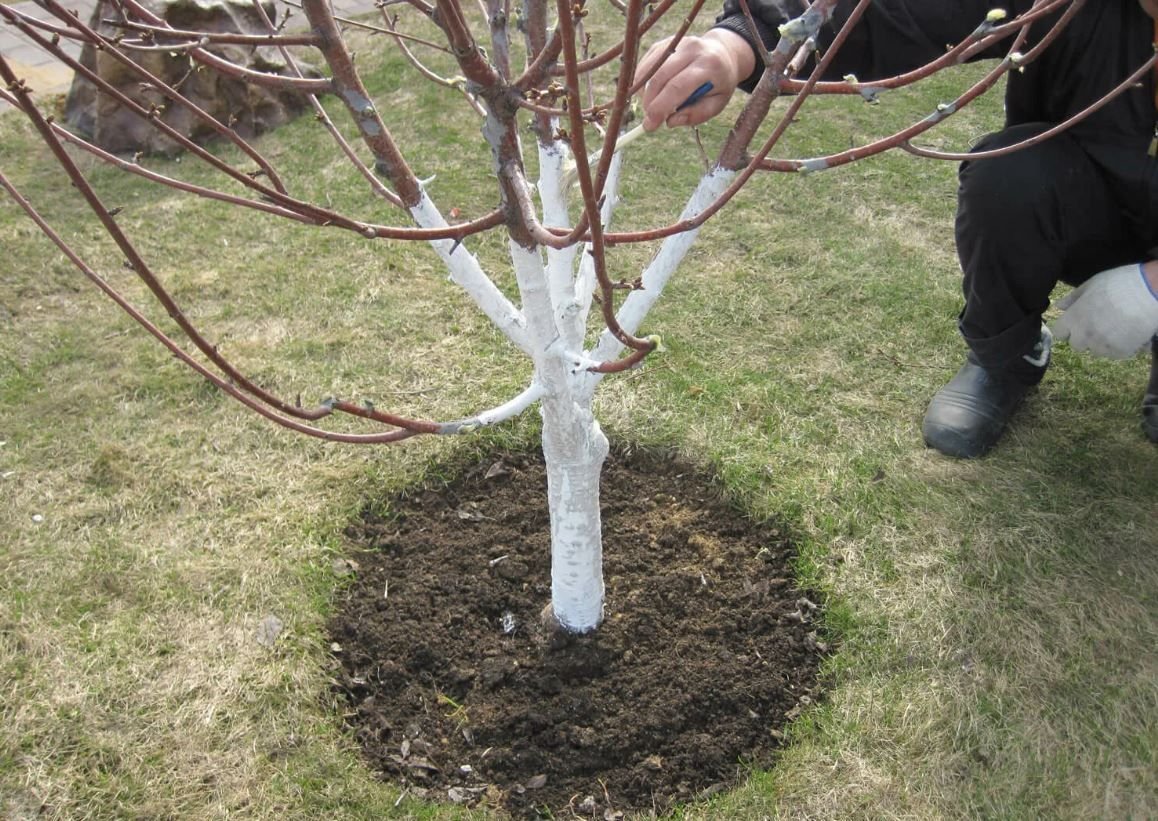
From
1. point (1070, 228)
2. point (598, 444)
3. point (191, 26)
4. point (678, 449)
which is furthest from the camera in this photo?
point (191, 26)

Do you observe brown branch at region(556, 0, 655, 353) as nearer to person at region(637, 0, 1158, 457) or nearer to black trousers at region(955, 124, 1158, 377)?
person at region(637, 0, 1158, 457)

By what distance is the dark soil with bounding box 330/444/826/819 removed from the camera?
6.49 feet

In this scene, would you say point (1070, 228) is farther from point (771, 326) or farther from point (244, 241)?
point (244, 241)

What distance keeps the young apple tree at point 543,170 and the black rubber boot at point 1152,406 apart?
1.48 m

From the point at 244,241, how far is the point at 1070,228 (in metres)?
2.97

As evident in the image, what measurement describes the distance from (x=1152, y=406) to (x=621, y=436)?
59.8 inches

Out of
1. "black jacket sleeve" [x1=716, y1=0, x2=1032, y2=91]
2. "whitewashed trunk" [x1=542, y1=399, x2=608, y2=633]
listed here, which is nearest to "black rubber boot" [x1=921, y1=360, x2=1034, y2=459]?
"black jacket sleeve" [x1=716, y1=0, x2=1032, y2=91]

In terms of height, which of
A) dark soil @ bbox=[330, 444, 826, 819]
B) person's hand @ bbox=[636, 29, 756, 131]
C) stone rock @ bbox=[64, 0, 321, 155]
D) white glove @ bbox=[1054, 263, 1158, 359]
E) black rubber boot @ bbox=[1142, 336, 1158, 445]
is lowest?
black rubber boot @ bbox=[1142, 336, 1158, 445]

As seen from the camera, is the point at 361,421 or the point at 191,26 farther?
the point at 191,26

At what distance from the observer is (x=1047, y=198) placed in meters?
2.47

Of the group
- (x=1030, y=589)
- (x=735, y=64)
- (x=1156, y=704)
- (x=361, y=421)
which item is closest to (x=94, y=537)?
(x=361, y=421)

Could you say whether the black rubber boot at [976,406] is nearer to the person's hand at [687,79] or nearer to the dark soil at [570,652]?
the dark soil at [570,652]

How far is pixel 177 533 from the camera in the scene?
2555mm

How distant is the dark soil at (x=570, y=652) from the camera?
1.98 m
